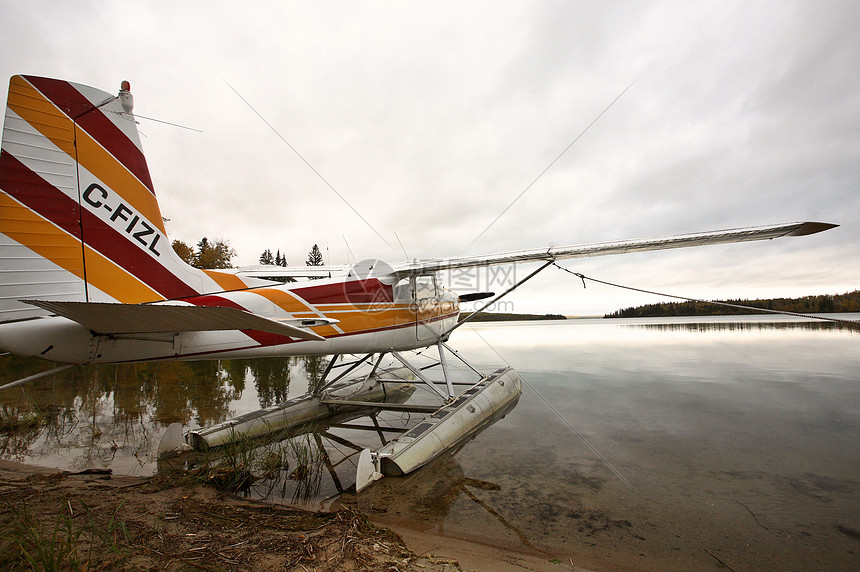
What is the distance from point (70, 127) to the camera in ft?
10.4

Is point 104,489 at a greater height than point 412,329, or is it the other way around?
point 412,329

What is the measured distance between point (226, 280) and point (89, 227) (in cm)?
139

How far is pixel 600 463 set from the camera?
4.60 metres

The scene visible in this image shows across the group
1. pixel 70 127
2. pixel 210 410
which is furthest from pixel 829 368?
pixel 70 127

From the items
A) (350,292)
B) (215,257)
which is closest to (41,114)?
(350,292)

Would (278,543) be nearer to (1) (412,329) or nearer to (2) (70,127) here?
(2) (70,127)

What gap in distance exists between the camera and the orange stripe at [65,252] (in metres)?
2.79

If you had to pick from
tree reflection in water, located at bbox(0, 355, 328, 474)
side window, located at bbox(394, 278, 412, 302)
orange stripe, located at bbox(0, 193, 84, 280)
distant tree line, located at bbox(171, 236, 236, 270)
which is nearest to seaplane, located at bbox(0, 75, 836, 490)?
orange stripe, located at bbox(0, 193, 84, 280)

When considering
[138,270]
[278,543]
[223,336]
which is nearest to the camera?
[278,543]

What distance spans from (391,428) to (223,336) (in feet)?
11.0

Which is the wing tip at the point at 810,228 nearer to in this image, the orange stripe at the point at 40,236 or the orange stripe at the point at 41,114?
the orange stripe at the point at 40,236

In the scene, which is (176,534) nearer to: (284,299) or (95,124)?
(284,299)

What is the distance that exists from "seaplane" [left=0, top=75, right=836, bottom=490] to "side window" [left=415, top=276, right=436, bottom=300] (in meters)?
1.37

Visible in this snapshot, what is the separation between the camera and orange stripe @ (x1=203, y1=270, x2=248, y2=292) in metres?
4.31
